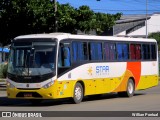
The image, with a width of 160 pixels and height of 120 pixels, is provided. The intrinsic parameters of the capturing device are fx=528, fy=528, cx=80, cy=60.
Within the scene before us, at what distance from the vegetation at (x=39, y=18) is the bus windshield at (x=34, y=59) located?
9.41 m

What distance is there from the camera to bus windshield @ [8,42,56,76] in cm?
2023

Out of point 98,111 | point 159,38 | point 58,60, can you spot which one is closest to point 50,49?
point 58,60

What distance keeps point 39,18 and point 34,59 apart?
10122mm

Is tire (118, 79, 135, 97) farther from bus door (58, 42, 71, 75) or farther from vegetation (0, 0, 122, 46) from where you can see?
vegetation (0, 0, 122, 46)

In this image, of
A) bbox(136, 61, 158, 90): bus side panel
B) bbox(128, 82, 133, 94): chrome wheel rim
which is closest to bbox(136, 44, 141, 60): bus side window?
bbox(136, 61, 158, 90): bus side panel

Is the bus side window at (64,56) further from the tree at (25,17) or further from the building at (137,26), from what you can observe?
the building at (137,26)

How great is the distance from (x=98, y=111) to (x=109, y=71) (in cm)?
671

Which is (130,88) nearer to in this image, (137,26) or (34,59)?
(34,59)

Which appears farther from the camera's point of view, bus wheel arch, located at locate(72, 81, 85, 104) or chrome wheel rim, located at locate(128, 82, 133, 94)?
chrome wheel rim, located at locate(128, 82, 133, 94)

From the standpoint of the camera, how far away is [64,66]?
67.7 feet

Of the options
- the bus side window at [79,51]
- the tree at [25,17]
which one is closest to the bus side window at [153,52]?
the tree at [25,17]

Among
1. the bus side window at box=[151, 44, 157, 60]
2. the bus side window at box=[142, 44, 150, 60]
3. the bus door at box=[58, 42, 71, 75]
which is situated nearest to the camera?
the bus door at box=[58, 42, 71, 75]

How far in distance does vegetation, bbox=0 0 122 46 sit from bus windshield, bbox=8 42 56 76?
9406mm

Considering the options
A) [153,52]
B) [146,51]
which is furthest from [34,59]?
[153,52]
